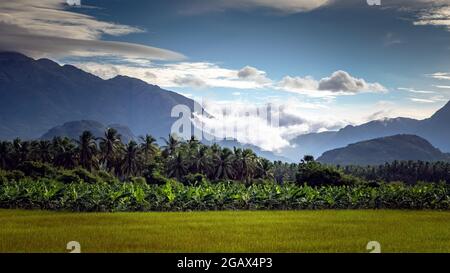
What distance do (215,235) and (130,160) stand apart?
6730cm

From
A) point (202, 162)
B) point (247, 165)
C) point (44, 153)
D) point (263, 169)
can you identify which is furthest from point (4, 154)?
point (263, 169)

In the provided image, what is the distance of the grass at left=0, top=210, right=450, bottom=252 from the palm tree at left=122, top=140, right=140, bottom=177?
2250 inches

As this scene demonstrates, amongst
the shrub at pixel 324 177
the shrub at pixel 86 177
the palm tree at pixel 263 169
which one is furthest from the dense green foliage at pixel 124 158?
the shrub at pixel 86 177

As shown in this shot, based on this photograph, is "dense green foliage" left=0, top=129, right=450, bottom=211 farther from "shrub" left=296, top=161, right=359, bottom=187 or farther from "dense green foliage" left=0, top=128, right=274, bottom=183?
"dense green foliage" left=0, top=128, right=274, bottom=183

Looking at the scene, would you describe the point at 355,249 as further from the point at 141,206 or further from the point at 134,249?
the point at 141,206

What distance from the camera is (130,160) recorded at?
8794 cm

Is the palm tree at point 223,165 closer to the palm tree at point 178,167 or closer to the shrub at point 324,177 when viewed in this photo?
the palm tree at point 178,167

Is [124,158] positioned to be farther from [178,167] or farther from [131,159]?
[178,167]

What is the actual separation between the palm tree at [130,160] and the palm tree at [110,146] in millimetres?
1879

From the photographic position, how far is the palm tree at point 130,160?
288 ft

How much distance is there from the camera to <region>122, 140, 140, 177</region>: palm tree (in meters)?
87.8

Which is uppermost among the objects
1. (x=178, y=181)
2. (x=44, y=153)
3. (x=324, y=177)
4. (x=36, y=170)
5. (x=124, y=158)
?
(x=44, y=153)

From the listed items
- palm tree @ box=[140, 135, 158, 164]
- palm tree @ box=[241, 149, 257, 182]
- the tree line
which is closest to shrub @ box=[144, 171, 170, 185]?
the tree line
